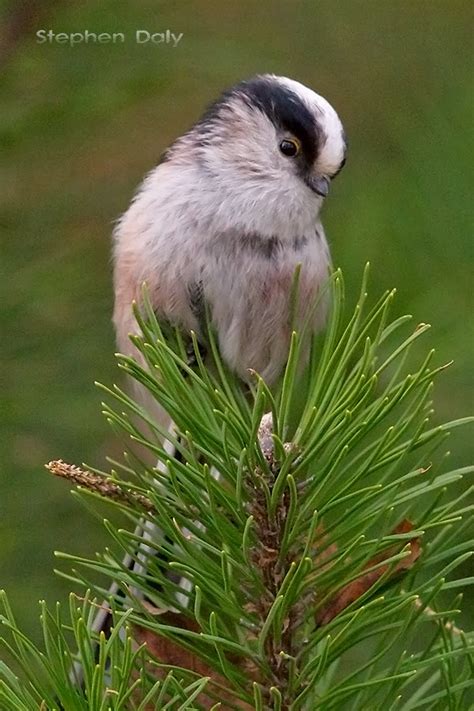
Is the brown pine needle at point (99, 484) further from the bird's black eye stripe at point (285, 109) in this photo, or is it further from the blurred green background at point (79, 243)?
the bird's black eye stripe at point (285, 109)

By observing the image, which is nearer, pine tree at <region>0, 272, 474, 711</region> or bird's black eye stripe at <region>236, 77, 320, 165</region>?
pine tree at <region>0, 272, 474, 711</region>

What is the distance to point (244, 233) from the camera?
1.45 m

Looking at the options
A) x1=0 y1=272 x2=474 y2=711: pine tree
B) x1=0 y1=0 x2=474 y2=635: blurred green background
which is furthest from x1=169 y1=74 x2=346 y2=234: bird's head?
x1=0 y1=272 x2=474 y2=711: pine tree

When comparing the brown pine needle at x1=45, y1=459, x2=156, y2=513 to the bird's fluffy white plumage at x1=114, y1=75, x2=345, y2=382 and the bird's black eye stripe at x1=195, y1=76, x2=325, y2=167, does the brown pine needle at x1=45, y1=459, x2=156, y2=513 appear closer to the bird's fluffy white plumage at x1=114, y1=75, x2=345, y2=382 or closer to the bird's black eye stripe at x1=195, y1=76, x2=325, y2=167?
the bird's fluffy white plumage at x1=114, y1=75, x2=345, y2=382

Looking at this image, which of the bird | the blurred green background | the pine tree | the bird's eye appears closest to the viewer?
the pine tree

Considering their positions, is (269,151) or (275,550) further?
(269,151)

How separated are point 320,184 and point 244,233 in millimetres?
109

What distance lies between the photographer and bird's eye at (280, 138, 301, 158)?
151 centimetres

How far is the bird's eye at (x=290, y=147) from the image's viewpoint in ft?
4.96

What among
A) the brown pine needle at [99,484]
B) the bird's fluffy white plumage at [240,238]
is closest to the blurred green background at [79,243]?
the bird's fluffy white plumage at [240,238]

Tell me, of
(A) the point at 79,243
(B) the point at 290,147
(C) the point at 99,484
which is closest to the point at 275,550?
(C) the point at 99,484

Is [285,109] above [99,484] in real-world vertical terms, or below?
above

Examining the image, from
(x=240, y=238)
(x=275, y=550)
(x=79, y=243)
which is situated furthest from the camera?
(x=240, y=238)

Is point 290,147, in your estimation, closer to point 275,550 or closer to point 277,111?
point 277,111
